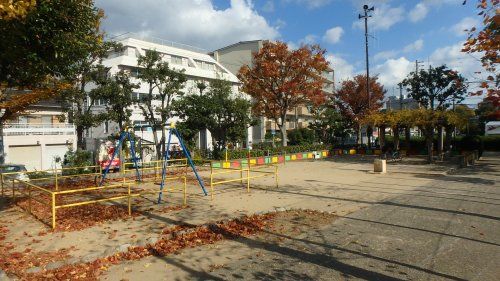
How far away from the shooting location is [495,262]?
17.9 feet

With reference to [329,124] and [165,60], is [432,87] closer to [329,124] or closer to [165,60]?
[329,124]

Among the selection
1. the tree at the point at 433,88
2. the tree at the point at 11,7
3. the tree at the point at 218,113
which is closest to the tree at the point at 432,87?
the tree at the point at 433,88

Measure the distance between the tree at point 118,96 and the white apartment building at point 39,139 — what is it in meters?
8.36

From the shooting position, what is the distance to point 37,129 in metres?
26.6

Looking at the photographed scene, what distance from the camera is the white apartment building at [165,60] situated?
32.4m

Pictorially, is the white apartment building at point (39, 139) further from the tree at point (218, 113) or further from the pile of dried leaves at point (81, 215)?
the pile of dried leaves at point (81, 215)

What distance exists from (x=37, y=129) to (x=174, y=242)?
2480 cm

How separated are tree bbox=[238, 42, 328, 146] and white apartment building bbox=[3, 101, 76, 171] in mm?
15047

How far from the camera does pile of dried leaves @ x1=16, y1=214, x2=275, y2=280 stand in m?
5.22

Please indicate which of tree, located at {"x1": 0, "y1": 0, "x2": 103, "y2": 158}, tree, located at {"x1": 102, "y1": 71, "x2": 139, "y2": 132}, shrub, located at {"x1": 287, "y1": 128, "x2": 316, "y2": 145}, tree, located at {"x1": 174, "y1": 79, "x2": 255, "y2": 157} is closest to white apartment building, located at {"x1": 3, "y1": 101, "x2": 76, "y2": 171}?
tree, located at {"x1": 102, "y1": 71, "x2": 139, "y2": 132}

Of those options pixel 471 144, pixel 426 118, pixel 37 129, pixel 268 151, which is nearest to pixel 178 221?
pixel 426 118

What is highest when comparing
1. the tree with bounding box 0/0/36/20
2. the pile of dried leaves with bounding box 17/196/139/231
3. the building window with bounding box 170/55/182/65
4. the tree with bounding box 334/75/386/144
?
the building window with bounding box 170/55/182/65

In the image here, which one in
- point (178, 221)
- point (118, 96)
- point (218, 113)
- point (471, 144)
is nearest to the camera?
point (178, 221)

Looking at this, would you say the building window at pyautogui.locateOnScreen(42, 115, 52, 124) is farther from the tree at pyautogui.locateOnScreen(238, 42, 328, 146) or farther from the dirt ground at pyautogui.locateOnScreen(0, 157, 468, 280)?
the dirt ground at pyautogui.locateOnScreen(0, 157, 468, 280)
